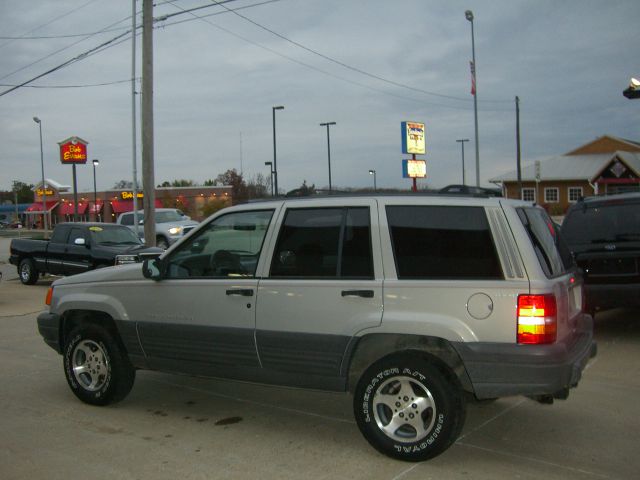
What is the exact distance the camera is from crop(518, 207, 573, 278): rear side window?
4.43 m

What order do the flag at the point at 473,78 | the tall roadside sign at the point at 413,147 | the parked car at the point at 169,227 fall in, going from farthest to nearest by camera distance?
1. the tall roadside sign at the point at 413,147
2. the flag at the point at 473,78
3. the parked car at the point at 169,227

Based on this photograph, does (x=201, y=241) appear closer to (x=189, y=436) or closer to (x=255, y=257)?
(x=255, y=257)

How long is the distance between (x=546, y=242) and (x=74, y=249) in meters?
14.0

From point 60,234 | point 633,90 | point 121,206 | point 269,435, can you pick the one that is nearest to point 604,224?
point 269,435

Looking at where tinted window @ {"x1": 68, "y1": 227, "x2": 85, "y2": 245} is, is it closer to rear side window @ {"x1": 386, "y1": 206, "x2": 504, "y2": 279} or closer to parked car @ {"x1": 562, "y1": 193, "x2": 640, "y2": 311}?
parked car @ {"x1": 562, "y1": 193, "x2": 640, "y2": 311}

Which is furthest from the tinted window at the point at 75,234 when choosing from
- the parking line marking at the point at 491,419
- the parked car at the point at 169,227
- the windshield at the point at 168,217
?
the parking line marking at the point at 491,419

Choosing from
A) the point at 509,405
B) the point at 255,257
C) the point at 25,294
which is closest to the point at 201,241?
the point at 255,257

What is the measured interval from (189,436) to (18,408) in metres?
1.89

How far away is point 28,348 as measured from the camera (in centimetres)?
870

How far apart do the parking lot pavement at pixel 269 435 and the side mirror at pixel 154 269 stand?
49.1 inches

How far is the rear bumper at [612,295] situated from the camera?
7.77 meters

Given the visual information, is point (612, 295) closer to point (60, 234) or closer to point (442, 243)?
point (442, 243)

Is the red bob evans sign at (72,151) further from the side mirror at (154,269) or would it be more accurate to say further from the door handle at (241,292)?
the door handle at (241,292)

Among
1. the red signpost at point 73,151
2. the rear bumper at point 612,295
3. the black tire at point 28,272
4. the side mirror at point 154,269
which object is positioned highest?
the red signpost at point 73,151
